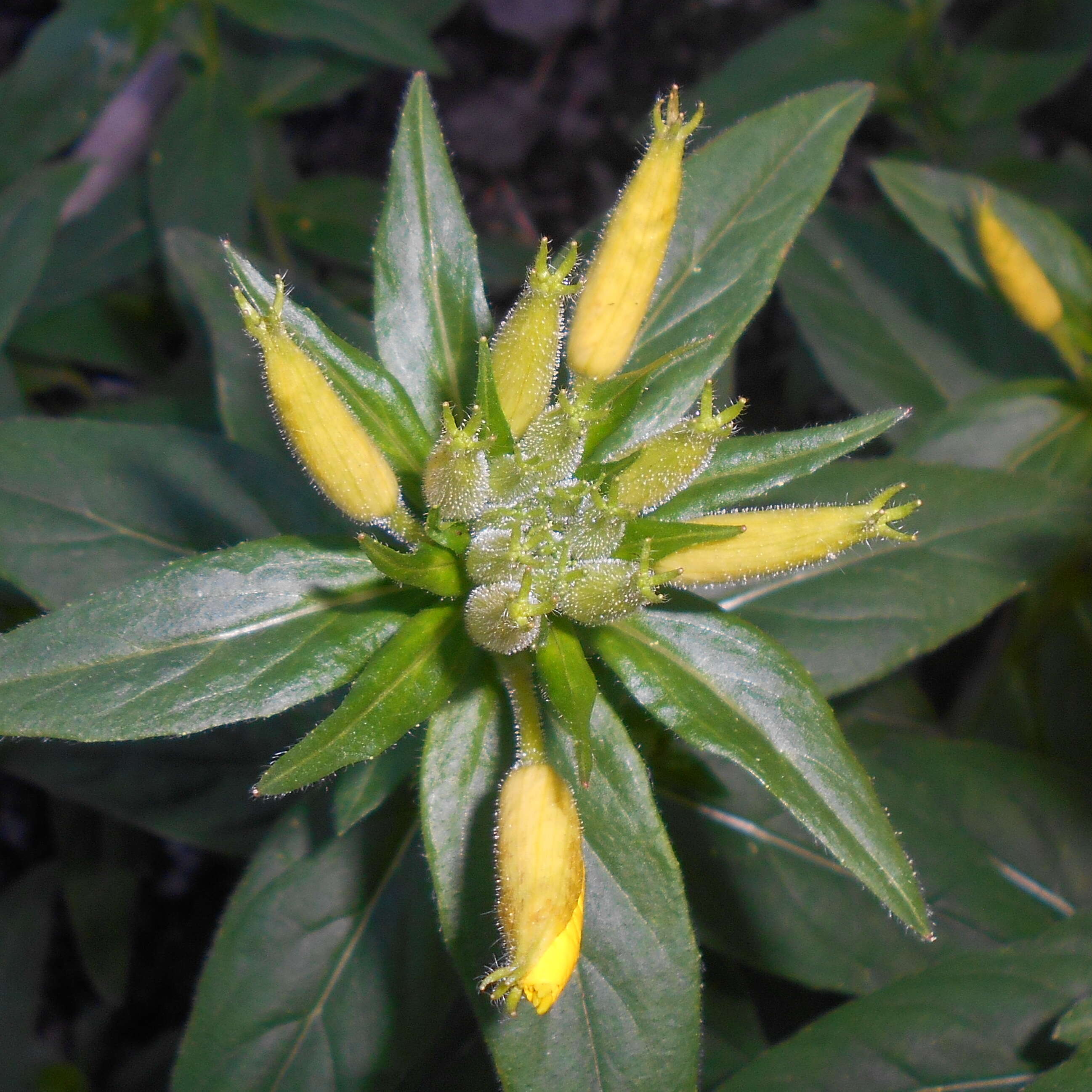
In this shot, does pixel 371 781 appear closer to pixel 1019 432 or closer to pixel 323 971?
pixel 323 971

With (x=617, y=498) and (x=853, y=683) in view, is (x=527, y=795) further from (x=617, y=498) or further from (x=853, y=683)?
(x=853, y=683)

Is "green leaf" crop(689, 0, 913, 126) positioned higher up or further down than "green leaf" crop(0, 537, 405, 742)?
higher up

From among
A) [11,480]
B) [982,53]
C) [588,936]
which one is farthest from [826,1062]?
[982,53]

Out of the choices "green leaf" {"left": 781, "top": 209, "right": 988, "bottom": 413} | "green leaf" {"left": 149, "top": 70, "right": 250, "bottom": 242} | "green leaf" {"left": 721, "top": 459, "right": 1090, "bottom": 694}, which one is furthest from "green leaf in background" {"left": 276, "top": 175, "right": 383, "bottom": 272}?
"green leaf" {"left": 721, "top": 459, "right": 1090, "bottom": 694}

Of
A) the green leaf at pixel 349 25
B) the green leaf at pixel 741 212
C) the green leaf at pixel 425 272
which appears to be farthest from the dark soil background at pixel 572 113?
the green leaf at pixel 425 272

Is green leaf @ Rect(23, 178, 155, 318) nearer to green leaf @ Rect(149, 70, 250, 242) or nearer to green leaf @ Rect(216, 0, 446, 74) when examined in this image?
green leaf @ Rect(149, 70, 250, 242)

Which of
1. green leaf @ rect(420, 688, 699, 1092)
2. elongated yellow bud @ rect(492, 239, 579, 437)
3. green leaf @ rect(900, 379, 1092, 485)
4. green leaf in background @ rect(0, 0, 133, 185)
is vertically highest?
green leaf in background @ rect(0, 0, 133, 185)
